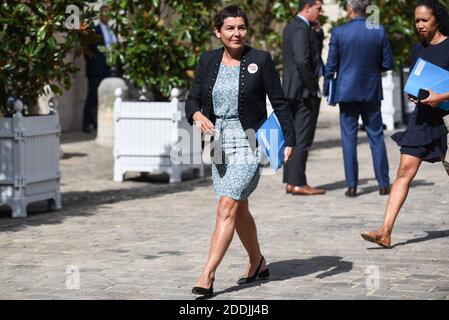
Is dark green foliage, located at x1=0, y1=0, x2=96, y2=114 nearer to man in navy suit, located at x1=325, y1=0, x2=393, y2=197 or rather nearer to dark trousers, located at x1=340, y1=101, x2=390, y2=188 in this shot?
man in navy suit, located at x1=325, y1=0, x2=393, y2=197

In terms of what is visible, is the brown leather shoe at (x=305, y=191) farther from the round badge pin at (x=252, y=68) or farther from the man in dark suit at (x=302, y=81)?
the round badge pin at (x=252, y=68)

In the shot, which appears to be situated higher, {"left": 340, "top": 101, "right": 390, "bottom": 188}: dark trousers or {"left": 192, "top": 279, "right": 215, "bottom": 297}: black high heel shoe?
{"left": 340, "top": 101, "right": 390, "bottom": 188}: dark trousers

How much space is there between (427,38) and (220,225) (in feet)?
8.82

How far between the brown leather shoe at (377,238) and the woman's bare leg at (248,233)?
4.43ft

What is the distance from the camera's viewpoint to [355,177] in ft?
42.4

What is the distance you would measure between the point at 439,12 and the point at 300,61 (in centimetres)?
384

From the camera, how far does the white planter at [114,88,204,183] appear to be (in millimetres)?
14797

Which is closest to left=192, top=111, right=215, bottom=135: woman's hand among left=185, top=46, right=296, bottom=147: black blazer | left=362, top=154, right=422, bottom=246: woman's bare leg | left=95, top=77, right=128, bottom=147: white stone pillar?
left=185, top=46, right=296, bottom=147: black blazer

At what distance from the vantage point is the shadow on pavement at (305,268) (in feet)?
28.1

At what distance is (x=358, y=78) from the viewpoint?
42.1ft

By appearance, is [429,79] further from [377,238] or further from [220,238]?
[220,238]

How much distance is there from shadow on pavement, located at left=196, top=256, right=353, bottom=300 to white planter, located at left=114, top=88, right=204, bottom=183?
5.68 meters

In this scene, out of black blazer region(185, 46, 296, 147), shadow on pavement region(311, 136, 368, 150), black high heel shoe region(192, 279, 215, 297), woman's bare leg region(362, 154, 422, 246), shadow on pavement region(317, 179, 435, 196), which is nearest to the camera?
black high heel shoe region(192, 279, 215, 297)
